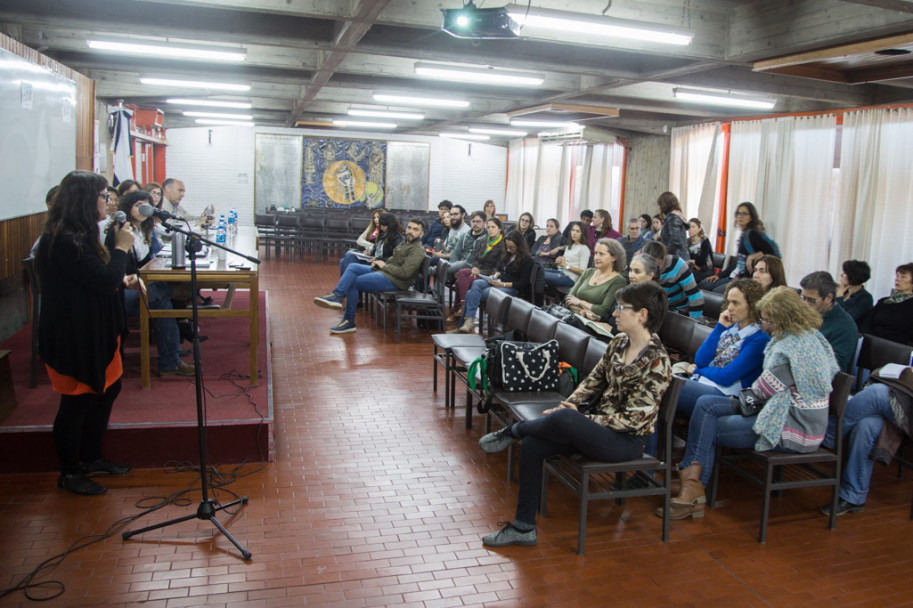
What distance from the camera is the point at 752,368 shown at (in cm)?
409

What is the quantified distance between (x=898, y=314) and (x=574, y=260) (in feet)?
12.0

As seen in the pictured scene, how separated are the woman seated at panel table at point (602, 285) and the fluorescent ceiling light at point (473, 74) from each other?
8.17 ft

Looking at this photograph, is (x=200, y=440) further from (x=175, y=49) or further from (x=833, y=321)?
(x=175, y=49)

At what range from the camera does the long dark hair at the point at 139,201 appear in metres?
5.05

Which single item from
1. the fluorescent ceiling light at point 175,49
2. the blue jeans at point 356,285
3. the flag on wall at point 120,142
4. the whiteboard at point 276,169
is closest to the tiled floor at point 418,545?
the blue jeans at point 356,285

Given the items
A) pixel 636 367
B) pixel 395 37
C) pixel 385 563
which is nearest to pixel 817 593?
pixel 636 367

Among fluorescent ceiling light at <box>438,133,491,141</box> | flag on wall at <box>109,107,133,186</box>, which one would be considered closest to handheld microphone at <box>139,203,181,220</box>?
flag on wall at <box>109,107,133,186</box>

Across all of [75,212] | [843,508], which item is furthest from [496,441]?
[75,212]

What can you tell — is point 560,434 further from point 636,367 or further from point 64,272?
point 64,272

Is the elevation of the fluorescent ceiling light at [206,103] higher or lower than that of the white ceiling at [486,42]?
higher

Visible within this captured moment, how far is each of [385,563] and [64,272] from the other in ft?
7.10

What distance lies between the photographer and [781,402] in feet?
12.1

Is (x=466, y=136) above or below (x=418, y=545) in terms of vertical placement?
above

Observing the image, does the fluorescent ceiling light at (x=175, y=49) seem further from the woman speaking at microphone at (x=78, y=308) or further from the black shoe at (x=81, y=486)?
the black shoe at (x=81, y=486)
